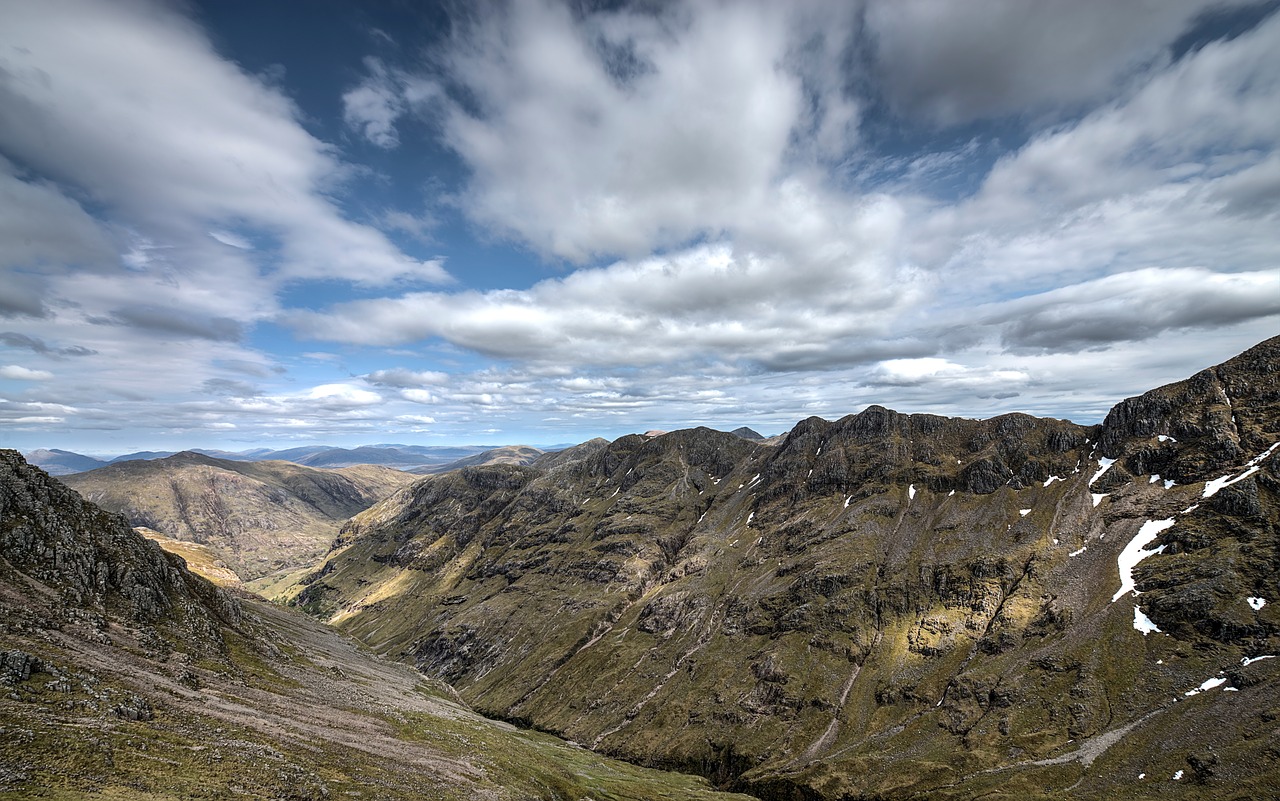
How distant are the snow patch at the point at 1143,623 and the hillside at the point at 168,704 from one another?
150389 millimetres

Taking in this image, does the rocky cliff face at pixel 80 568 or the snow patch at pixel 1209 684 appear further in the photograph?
the snow patch at pixel 1209 684

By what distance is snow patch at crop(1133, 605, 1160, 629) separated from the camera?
487 feet

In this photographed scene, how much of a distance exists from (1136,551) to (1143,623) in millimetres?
35649

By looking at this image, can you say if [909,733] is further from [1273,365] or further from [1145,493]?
[1273,365]

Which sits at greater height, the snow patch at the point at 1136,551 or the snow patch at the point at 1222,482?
the snow patch at the point at 1222,482

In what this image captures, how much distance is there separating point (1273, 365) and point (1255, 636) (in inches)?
5094

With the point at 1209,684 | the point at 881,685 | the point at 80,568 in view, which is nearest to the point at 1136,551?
the point at 1209,684

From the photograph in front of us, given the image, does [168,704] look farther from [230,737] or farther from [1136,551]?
[1136,551]

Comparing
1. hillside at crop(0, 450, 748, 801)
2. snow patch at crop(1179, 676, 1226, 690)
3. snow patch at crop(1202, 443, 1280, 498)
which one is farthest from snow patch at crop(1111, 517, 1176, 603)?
hillside at crop(0, 450, 748, 801)

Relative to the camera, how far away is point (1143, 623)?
151375 millimetres

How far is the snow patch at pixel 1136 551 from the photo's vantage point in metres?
166

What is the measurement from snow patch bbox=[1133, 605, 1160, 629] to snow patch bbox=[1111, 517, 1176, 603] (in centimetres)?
813

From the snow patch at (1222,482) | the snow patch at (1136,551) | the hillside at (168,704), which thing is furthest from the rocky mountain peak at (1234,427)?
the hillside at (168,704)

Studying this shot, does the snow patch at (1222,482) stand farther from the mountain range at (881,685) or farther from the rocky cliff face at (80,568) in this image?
the rocky cliff face at (80,568)
